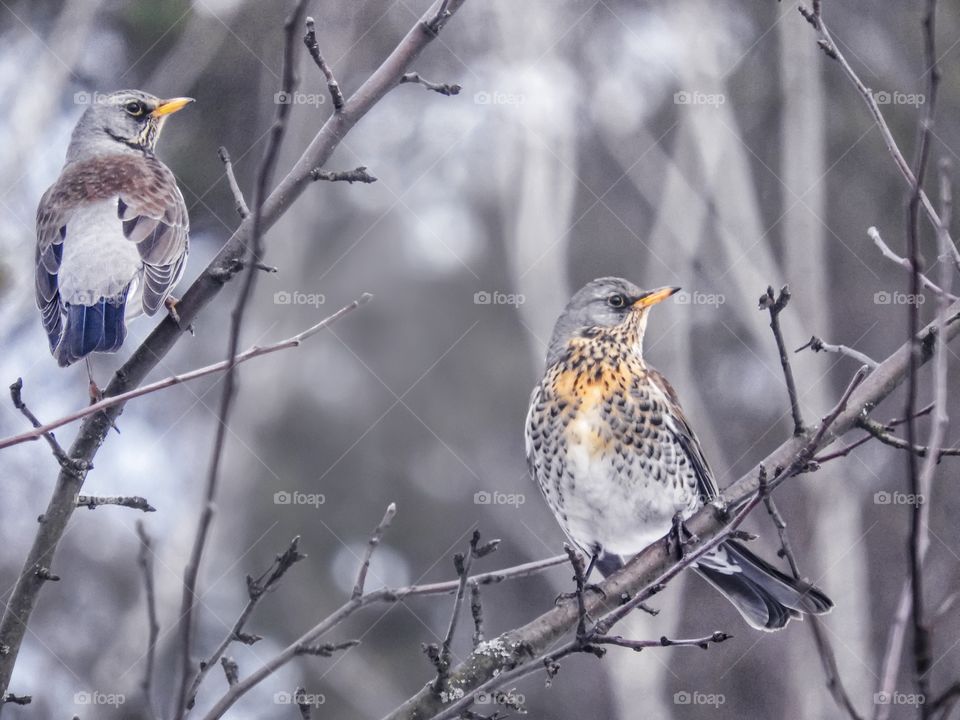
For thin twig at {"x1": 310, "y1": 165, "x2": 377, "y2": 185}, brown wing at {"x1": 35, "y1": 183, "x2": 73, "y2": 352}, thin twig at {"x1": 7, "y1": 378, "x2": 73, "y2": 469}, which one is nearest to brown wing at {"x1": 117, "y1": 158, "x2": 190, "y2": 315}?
brown wing at {"x1": 35, "y1": 183, "x2": 73, "y2": 352}

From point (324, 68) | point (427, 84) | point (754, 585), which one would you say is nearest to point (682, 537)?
point (754, 585)

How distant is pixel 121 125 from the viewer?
3.38 m

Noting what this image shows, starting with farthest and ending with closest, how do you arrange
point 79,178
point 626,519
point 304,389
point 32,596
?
1. point 304,389
2. point 79,178
3. point 626,519
4. point 32,596

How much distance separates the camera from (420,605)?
19.3ft

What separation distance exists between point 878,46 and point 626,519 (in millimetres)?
4292

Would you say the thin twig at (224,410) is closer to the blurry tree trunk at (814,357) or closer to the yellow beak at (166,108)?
the yellow beak at (166,108)

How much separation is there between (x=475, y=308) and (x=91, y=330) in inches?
183

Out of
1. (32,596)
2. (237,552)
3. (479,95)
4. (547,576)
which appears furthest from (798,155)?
(32,596)

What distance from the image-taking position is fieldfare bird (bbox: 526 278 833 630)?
282cm

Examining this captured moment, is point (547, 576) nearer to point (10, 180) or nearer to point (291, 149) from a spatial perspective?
point (291, 149)

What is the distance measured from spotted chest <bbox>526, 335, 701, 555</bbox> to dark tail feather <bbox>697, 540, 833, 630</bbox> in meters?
0.21

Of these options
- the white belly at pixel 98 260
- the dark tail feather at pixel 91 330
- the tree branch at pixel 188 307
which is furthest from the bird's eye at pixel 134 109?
the tree branch at pixel 188 307

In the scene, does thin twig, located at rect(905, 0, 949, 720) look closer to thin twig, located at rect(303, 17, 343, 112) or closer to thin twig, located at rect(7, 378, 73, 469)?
thin twig, located at rect(303, 17, 343, 112)

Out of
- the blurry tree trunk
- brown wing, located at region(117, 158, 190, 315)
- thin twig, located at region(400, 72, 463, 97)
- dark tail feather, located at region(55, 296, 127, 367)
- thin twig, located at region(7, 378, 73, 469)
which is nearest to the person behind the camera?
thin twig, located at region(7, 378, 73, 469)
